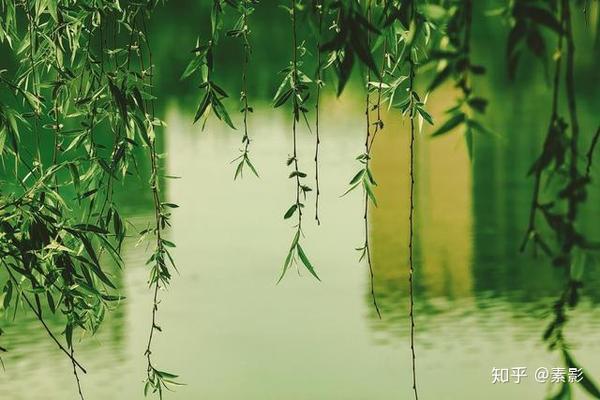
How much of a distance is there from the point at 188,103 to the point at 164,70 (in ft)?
4.81

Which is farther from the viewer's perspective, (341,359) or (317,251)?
(317,251)

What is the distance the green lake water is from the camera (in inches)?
250

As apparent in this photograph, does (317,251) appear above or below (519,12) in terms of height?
below

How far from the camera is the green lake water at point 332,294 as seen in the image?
635 cm

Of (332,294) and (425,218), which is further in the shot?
(425,218)

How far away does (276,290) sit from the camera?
788 cm

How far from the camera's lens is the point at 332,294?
7863 millimetres

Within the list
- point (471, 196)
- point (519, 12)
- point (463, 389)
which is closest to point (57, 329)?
point (463, 389)

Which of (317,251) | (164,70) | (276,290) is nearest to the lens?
(276,290)

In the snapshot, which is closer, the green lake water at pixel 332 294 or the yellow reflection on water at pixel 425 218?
the green lake water at pixel 332 294

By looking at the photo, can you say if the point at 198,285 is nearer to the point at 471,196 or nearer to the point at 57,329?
the point at 57,329

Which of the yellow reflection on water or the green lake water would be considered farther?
the yellow reflection on water

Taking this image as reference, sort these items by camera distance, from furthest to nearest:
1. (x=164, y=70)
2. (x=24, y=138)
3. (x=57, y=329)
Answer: (x=164, y=70), (x=24, y=138), (x=57, y=329)

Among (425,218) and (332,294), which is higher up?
(425,218)
